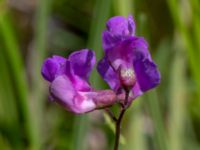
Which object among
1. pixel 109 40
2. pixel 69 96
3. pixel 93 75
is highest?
pixel 109 40

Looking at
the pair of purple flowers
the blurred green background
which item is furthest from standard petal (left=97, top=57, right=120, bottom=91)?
the blurred green background

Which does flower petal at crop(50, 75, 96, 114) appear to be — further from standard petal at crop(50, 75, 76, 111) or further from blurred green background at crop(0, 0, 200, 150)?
blurred green background at crop(0, 0, 200, 150)

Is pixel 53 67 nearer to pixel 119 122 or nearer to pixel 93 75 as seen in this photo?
pixel 119 122

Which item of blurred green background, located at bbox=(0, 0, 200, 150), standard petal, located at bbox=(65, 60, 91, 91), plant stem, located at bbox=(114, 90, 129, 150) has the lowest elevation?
blurred green background, located at bbox=(0, 0, 200, 150)

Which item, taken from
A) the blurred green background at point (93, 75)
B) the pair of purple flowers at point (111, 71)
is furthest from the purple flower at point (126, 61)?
the blurred green background at point (93, 75)

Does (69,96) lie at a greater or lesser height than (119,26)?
lesser

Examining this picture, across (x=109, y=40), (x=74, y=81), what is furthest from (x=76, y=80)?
(x=109, y=40)
